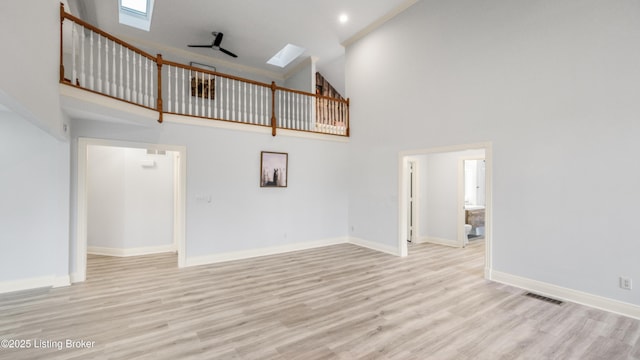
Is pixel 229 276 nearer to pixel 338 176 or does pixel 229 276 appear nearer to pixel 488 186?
pixel 338 176

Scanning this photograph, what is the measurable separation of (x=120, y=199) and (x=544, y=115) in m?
7.63

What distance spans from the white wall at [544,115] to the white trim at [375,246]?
2.00 metres

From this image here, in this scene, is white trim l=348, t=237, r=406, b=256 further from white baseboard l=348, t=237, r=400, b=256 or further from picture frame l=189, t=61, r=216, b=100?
picture frame l=189, t=61, r=216, b=100

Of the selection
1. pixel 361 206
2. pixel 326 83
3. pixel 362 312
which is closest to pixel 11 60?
pixel 362 312

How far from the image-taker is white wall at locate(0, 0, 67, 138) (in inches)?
73.5

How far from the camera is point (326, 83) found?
9484 mm

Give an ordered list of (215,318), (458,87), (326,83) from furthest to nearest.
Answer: (326,83) < (458,87) < (215,318)

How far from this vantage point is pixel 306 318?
307 centimetres

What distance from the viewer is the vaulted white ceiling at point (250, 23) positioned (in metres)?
5.73

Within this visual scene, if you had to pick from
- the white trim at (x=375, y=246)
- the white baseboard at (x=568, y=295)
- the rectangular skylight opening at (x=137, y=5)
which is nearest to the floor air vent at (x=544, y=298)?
the white baseboard at (x=568, y=295)

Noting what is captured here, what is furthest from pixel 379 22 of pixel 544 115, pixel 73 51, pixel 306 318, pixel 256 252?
pixel 306 318

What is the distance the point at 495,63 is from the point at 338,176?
392 cm

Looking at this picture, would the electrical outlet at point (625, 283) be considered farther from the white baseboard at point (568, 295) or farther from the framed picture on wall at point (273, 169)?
the framed picture on wall at point (273, 169)

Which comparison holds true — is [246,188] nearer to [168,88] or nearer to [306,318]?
[168,88]
